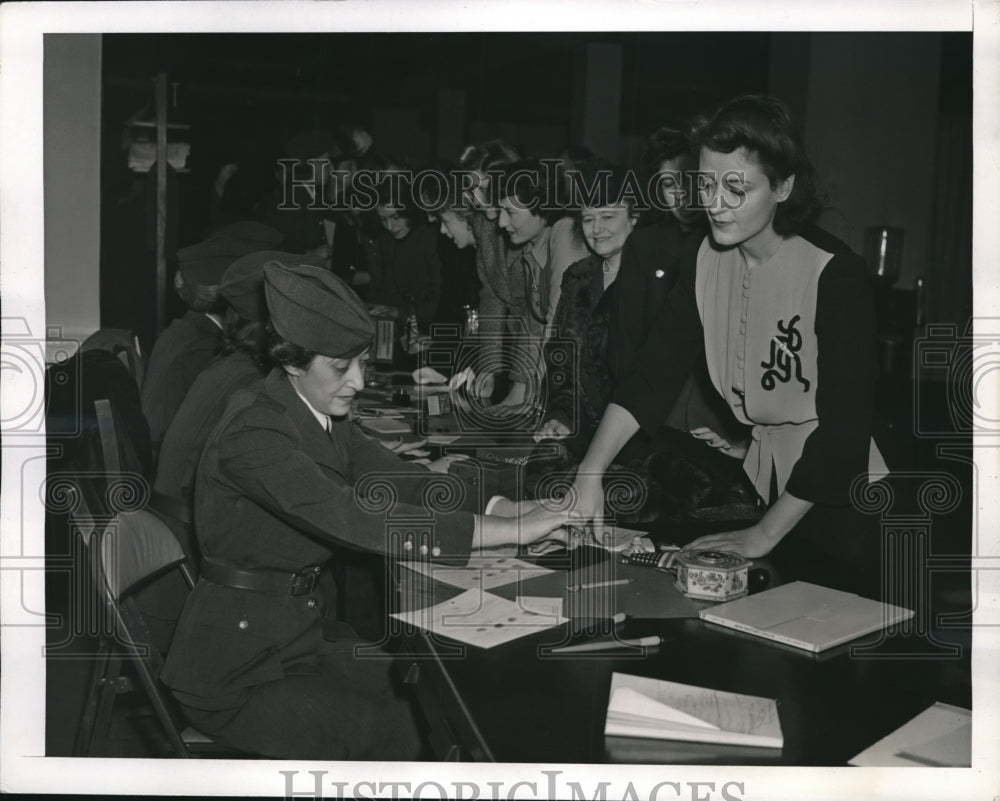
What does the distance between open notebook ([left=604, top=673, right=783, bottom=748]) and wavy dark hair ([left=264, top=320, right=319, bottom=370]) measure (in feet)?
3.38

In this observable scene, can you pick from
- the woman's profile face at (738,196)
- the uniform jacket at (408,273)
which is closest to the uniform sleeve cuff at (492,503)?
the woman's profile face at (738,196)

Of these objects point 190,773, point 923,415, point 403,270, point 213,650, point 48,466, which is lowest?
point 190,773

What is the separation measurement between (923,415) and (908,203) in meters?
0.64

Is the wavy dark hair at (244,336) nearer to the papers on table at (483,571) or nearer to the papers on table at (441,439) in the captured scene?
the papers on table at (441,439)

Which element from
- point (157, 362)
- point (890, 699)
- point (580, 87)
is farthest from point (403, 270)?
point (890, 699)

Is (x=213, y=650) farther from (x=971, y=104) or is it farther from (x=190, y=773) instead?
(x=971, y=104)

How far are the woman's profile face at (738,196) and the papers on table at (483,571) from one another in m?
1.17

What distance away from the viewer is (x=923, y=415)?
248cm

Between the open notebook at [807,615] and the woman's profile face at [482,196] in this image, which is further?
the woman's profile face at [482,196]

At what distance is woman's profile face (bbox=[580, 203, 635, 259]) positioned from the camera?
3316 millimetres

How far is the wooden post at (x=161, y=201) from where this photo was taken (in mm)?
3395

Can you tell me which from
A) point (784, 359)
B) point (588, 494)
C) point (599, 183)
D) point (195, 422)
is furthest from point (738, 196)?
point (195, 422)

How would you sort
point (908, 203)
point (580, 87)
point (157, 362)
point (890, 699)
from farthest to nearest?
point (580, 87) < point (157, 362) < point (908, 203) < point (890, 699)

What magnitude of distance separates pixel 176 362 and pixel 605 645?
2.04m
